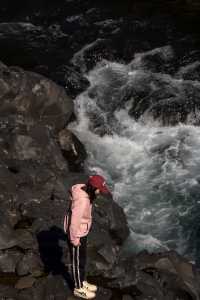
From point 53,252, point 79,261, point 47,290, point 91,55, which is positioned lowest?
point 47,290

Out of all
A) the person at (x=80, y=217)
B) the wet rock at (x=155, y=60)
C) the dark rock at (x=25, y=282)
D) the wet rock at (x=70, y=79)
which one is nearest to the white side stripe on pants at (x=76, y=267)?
the person at (x=80, y=217)

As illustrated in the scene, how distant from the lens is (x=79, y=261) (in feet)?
36.7

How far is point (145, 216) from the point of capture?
58.0 ft

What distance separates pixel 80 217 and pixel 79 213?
0.30 ft

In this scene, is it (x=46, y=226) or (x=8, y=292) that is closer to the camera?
(x=8, y=292)

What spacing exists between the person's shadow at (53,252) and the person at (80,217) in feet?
4.18

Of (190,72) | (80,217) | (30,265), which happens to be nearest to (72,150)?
(190,72)

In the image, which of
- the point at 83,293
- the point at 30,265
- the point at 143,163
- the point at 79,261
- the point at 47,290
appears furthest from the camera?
the point at 143,163

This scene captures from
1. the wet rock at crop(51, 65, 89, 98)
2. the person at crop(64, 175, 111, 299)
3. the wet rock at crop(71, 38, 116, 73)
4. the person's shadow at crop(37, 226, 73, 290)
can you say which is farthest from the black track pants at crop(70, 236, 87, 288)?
the wet rock at crop(71, 38, 116, 73)

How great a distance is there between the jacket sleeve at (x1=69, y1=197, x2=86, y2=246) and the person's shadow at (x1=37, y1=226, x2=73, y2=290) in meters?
2.07

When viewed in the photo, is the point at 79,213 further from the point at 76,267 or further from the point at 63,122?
the point at 63,122

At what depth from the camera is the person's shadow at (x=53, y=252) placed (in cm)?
1276

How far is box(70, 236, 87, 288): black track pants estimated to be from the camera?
1097cm

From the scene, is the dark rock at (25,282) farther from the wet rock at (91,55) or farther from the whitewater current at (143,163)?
the wet rock at (91,55)
